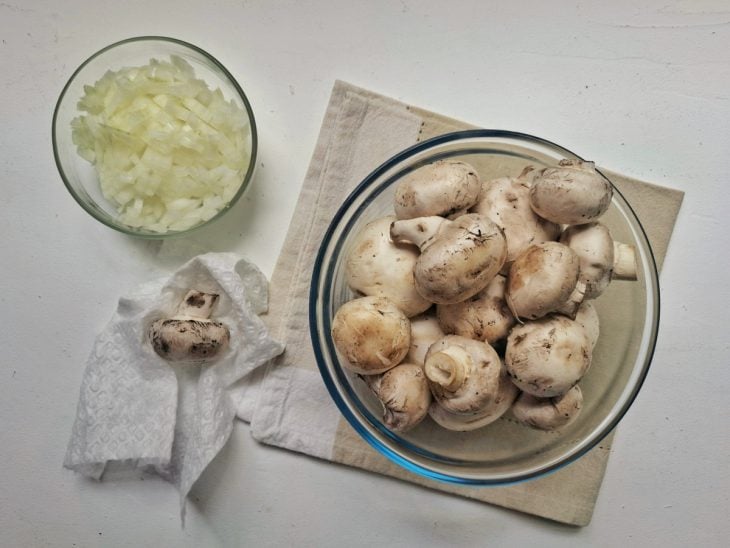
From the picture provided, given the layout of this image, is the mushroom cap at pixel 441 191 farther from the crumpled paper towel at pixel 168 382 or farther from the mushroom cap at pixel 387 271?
the crumpled paper towel at pixel 168 382

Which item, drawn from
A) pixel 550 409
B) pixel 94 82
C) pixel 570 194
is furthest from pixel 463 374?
pixel 94 82

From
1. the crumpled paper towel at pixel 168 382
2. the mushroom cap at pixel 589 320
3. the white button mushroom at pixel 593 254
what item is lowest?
the crumpled paper towel at pixel 168 382

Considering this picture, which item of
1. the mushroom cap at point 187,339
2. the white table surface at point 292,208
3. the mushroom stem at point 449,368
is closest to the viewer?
the mushroom stem at point 449,368

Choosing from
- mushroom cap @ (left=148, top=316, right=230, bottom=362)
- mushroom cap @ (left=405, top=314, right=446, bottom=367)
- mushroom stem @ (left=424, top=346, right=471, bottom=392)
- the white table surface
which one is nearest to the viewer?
mushroom stem @ (left=424, top=346, right=471, bottom=392)

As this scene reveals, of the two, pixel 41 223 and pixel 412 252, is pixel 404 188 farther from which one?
pixel 41 223

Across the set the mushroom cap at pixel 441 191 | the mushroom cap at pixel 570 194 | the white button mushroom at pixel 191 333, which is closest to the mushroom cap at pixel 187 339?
the white button mushroom at pixel 191 333

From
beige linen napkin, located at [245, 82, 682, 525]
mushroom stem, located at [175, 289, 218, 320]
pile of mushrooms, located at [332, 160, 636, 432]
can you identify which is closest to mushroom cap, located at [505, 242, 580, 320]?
pile of mushrooms, located at [332, 160, 636, 432]

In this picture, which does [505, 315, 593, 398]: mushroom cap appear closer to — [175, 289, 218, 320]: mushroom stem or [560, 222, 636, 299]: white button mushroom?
[560, 222, 636, 299]: white button mushroom

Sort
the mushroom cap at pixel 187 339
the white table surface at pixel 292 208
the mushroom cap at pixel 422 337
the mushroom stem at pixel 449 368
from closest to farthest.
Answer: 1. the mushroom stem at pixel 449 368
2. the mushroom cap at pixel 422 337
3. the mushroom cap at pixel 187 339
4. the white table surface at pixel 292 208
